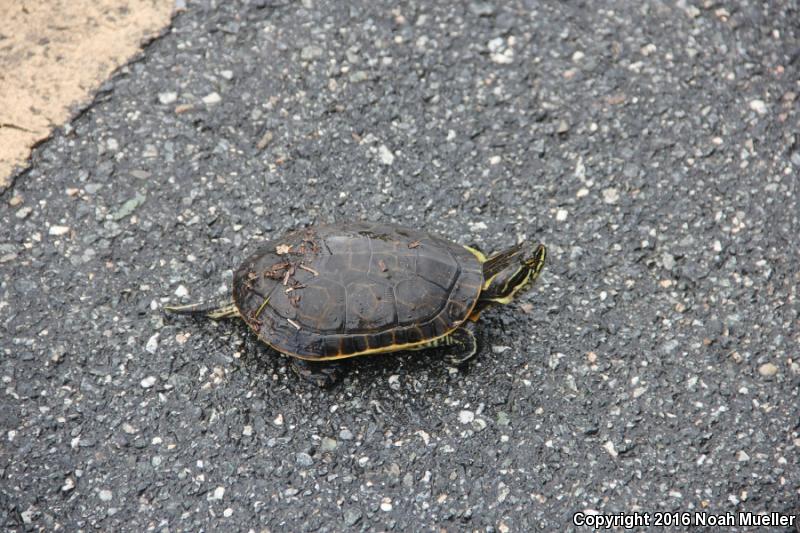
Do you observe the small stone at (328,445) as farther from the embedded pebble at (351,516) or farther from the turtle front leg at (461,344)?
the turtle front leg at (461,344)

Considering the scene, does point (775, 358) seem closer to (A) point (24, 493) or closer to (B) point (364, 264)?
(B) point (364, 264)

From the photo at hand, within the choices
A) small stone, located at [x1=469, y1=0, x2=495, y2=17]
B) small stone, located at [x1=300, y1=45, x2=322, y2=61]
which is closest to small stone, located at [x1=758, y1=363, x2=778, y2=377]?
small stone, located at [x1=469, y1=0, x2=495, y2=17]

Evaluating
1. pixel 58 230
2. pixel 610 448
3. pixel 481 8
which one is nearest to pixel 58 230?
pixel 58 230

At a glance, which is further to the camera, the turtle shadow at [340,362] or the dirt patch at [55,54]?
the dirt patch at [55,54]

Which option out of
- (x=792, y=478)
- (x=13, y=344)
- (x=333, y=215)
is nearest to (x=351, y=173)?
(x=333, y=215)

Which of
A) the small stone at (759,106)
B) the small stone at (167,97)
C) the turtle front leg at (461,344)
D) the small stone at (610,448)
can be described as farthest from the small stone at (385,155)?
the small stone at (759,106)

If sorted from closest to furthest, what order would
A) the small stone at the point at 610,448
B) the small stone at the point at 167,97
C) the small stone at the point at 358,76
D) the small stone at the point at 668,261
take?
1. the small stone at the point at 610,448
2. the small stone at the point at 668,261
3. the small stone at the point at 167,97
4. the small stone at the point at 358,76

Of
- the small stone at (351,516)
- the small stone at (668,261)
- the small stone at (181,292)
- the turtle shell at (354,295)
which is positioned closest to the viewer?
the small stone at (351,516)
